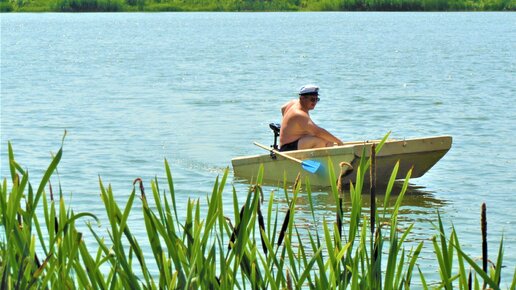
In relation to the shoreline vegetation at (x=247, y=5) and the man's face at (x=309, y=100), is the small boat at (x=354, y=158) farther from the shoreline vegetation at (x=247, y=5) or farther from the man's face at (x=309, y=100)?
the shoreline vegetation at (x=247, y=5)

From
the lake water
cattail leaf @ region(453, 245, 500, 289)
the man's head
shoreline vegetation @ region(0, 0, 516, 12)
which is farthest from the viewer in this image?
shoreline vegetation @ region(0, 0, 516, 12)

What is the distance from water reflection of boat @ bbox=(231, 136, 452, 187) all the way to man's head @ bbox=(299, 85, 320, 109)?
443 mm

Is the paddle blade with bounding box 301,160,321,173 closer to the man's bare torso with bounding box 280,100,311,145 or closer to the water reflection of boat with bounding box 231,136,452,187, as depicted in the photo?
the water reflection of boat with bounding box 231,136,452,187

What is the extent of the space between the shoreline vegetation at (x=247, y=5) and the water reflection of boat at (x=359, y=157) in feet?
→ 167

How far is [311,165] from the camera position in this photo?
1148cm

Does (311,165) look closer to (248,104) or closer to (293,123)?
(293,123)

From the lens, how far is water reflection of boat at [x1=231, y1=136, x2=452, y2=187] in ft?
36.9

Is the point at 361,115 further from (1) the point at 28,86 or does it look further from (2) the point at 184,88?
(1) the point at 28,86

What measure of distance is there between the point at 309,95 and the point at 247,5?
208 ft

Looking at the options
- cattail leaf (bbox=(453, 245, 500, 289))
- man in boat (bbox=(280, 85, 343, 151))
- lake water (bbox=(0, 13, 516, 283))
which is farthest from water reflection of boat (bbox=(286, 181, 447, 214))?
cattail leaf (bbox=(453, 245, 500, 289))

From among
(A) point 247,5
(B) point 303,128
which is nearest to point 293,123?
(B) point 303,128

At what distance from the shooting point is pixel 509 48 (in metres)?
38.2

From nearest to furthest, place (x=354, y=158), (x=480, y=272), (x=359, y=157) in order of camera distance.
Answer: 1. (x=480, y=272)
2. (x=354, y=158)
3. (x=359, y=157)

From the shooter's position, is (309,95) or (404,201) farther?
(404,201)
